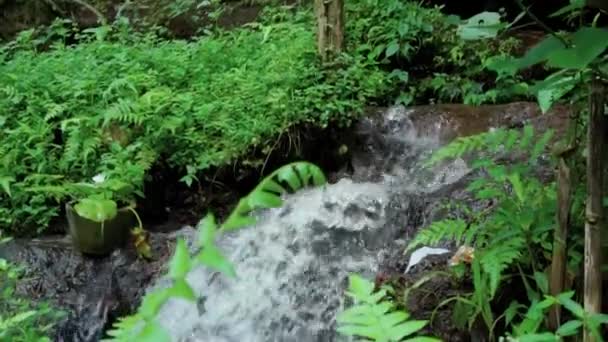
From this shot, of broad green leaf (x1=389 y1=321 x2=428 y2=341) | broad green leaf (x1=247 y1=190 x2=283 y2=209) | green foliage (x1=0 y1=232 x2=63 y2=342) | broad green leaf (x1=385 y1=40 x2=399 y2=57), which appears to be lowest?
green foliage (x1=0 y1=232 x2=63 y2=342)

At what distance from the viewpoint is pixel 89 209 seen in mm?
4477

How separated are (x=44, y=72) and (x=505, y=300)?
4504mm

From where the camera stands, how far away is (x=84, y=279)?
4.50 m

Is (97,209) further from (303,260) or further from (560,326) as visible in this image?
(560,326)

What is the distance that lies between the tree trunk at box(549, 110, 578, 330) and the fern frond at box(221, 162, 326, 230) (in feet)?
4.47

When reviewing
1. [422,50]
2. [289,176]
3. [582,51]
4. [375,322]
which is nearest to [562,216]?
[582,51]

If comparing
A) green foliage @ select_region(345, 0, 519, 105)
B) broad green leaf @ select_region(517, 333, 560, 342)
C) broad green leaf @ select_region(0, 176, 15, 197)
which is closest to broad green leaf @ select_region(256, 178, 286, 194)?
broad green leaf @ select_region(517, 333, 560, 342)

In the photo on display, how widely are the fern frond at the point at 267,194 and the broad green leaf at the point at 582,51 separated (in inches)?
26.6

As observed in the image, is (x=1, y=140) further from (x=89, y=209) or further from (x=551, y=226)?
(x=551, y=226)

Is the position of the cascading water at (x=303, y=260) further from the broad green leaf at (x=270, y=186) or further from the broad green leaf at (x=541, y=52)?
the broad green leaf at (x=270, y=186)

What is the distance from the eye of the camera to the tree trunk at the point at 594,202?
6.32 feet

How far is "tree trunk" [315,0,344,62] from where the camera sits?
5.80 m

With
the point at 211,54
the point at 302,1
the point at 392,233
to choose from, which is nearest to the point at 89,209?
the point at 392,233

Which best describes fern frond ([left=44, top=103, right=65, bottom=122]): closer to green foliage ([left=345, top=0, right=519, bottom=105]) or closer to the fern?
green foliage ([left=345, top=0, right=519, bottom=105])
